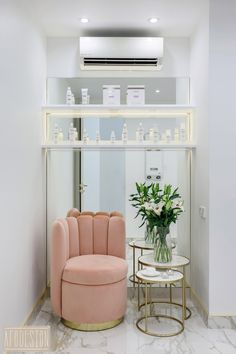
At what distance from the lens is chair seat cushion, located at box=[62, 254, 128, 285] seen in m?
3.10

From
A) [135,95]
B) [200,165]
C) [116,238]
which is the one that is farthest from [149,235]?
[135,95]

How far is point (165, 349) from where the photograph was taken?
280cm

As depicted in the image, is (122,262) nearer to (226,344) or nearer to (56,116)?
(226,344)

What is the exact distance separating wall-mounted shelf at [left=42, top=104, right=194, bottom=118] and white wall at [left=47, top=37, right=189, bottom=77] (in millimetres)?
403

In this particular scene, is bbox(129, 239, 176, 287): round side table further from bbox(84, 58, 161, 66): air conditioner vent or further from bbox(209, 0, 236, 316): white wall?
bbox(84, 58, 161, 66): air conditioner vent

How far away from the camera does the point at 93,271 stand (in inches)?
123

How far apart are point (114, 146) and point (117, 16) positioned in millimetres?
Answer: 1241

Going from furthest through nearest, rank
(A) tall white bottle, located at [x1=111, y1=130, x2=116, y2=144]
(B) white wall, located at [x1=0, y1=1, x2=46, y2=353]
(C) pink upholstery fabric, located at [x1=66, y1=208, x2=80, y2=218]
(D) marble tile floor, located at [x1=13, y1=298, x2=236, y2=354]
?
(A) tall white bottle, located at [x1=111, y1=130, x2=116, y2=144]
(C) pink upholstery fabric, located at [x1=66, y1=208, x2=80, y2=218]
(D) marble tile floor, located at [x1=13, y1=298, x2=236, y2=354]
(B) white wall, located at [x1=0, y1=1, x2=46, y2=353]

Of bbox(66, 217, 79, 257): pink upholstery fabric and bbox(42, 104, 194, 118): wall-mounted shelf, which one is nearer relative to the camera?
bbox(66, 217, 79, 257): pink upholstery fabric

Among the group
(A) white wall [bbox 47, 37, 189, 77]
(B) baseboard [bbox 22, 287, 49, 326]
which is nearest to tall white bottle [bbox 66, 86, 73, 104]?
(A) white wall [bbox 47, 37, 189, 77]

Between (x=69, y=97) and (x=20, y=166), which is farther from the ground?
(x=69, y=97)

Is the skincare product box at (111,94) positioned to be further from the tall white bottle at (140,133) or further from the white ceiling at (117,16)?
the white ceiling at (117,16)

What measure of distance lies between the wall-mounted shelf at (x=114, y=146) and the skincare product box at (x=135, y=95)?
42 cm

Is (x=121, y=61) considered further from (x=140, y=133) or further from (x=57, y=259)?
(x=57, y=259)
